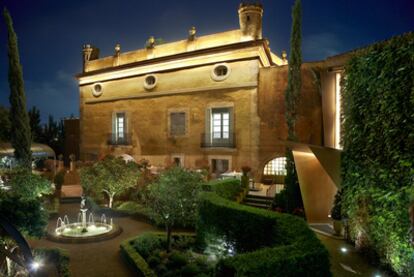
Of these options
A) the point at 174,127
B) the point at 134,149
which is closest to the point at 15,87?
the point at 134,149

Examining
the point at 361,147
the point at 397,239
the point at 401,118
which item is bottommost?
the point at 397,239

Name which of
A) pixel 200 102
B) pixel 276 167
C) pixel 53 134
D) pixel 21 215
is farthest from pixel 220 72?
pixel 53 134

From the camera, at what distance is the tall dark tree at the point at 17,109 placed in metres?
20.4

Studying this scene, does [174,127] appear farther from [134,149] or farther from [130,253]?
[130,253]

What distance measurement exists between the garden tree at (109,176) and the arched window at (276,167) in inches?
336

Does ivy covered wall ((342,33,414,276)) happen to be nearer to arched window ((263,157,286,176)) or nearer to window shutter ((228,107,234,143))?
arched window ((263,157,286,176))

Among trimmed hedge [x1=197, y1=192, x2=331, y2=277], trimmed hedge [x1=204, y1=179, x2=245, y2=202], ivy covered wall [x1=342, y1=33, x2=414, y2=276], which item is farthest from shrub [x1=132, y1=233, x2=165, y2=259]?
ivy covered wall [x1=342, y1=33, x2=414, y2=276]

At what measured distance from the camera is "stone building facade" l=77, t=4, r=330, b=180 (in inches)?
788

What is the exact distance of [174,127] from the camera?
78.2ft

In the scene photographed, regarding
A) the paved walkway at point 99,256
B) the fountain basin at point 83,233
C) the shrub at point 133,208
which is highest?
the shrub at point 133,208

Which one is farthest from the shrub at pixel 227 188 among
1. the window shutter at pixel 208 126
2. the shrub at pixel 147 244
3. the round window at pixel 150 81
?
the round window at pixel 150 81

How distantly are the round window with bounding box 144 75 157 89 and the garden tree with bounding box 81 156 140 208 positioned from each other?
8.95 meters

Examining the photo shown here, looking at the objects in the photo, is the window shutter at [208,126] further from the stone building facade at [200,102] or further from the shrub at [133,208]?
the shrub at [133,208]

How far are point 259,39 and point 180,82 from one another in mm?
6593
